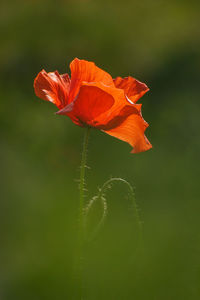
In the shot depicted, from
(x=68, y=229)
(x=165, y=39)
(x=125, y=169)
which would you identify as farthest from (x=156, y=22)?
(x=68, y=229)

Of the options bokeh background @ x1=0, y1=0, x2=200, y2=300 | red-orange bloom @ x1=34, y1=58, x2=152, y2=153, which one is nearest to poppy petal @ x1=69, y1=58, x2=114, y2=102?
red-orange bloom @ x1=34, y1=58, x2=152, y2=153

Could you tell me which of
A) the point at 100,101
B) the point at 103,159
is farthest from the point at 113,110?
the point at 103,159

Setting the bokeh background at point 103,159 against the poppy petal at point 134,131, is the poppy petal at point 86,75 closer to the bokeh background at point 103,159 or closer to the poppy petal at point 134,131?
the poppy petal at point 134,131

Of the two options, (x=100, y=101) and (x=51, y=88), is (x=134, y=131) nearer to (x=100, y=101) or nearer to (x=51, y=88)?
(x=100, y=101)

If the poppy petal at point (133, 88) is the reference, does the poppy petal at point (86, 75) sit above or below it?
above

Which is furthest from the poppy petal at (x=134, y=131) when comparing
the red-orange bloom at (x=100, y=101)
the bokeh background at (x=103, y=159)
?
the bokeh background at (x=103, y=159)

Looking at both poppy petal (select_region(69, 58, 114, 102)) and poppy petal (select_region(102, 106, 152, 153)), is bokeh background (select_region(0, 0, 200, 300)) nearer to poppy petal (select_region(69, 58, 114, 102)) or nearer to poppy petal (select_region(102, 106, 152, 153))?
poppy petal (select_region(102, 106, 152, 153))
